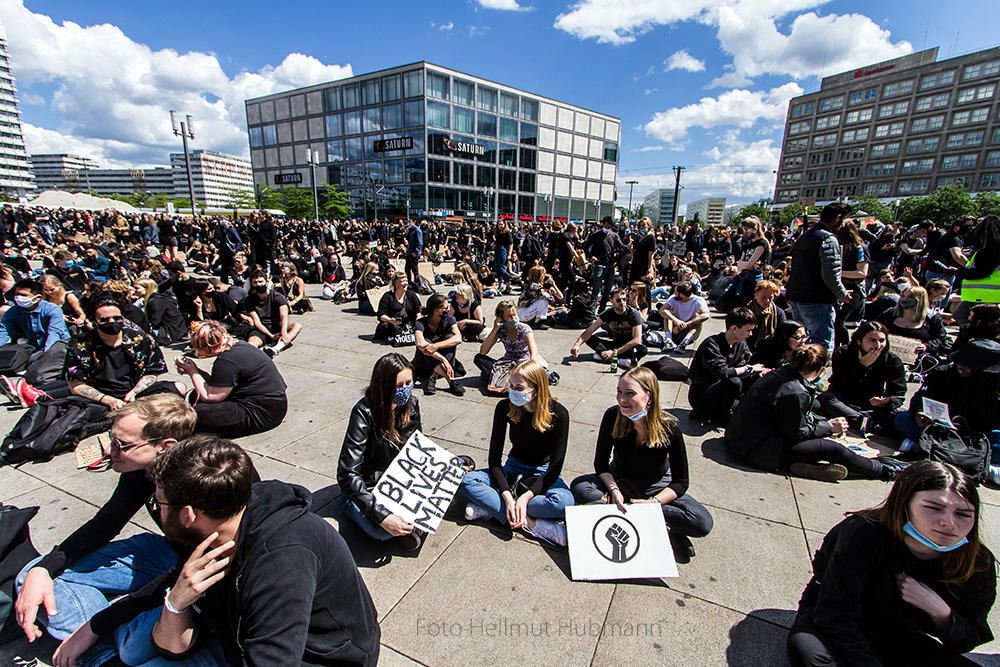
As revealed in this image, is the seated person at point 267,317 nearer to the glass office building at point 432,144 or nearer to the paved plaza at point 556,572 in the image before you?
the paved plaza at point 556,572

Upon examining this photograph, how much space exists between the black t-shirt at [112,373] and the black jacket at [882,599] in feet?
19.2

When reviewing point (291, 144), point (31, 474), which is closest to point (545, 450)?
point (31, 474)

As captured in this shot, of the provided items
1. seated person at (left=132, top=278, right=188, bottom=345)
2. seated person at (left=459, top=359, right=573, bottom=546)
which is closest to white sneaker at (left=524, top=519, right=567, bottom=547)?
seated person at (left=459, top=359, right=573, bottom=546)

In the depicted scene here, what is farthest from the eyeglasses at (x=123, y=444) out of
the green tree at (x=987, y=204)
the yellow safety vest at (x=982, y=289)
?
the green tree at (x=987, y=204)

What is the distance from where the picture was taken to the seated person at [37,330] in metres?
5.51

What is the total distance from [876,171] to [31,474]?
10987 centimetres

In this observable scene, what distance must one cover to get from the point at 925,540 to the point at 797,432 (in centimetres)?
211

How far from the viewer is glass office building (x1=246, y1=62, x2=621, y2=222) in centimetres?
5647

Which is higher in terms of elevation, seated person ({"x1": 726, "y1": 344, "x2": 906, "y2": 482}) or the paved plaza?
seated person ({"x1": 726, "y1": 344, "x2": 906, "y2": 482})

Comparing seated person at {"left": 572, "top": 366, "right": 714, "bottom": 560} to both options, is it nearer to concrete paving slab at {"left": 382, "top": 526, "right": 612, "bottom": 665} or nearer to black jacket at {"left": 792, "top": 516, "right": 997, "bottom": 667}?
concrete paving slab at {"left": 382, "top": 526, "right": 612, "bottom": 665}

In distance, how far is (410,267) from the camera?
1277 cm

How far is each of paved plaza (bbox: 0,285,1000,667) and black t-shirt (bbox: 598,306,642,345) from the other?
2480 mm

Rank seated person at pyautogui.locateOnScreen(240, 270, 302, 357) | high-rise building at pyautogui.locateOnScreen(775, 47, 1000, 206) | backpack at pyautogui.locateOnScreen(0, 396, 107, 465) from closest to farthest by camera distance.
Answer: backpack at pyautogui.locateOnScreen(0, 396, 107, 465)
seated person at pyautogui.locateOnScreen(240, 270, 302, 357)
high-rise building at pyautogui.locateOnScreen(775, 47, 1000, 206)

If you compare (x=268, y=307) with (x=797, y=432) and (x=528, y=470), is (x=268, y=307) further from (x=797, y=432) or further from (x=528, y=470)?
(x=797, y=432)
